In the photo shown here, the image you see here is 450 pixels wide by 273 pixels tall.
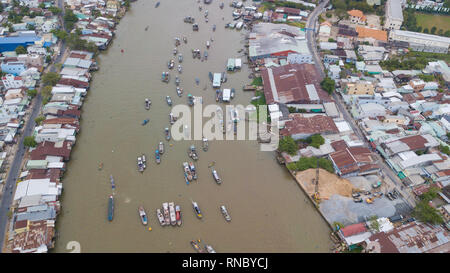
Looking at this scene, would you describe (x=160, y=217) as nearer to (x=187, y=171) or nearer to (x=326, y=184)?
(x=187, y=171)

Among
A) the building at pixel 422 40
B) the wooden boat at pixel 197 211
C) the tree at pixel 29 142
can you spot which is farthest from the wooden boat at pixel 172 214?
the building at pixel 422 40

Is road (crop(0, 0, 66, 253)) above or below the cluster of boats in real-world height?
below

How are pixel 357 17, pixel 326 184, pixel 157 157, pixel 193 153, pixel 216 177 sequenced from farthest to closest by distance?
pixel 357 17
pixel 193 153
pixel 157 157
pixel 216 177
pixel 326 184

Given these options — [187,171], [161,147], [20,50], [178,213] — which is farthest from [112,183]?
[20,50]

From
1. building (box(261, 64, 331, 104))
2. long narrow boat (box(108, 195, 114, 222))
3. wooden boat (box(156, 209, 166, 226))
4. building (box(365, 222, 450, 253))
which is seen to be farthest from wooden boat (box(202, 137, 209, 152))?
building (box(365, 222, 450, 253))

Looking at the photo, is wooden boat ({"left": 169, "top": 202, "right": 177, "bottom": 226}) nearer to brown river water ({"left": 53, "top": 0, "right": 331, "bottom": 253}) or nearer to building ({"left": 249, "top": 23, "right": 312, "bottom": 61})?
brown river water ({"left": 53, "top": 0, "right": 331, "bottom": 253})

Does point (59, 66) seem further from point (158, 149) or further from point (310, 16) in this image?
point (310, 16)
